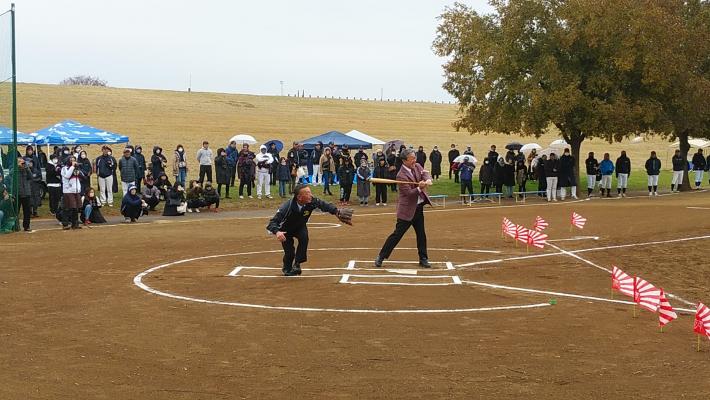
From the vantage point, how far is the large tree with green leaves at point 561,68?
33.3 m

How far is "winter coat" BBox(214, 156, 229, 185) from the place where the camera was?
31.7 metres

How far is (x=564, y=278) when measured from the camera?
1473 cm

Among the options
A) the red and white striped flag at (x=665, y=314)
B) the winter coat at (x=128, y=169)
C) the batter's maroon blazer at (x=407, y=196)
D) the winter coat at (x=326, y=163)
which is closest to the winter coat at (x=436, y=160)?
the winter coat at (x=326, y=163)

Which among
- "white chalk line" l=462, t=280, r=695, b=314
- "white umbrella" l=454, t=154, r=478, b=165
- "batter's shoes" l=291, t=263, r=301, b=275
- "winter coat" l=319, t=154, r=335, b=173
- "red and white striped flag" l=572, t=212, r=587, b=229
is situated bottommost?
"white chalk line" l=462, t=280, r=695, b=314

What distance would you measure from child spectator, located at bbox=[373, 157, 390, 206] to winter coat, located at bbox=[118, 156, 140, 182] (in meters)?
8.21

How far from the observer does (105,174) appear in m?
29.0

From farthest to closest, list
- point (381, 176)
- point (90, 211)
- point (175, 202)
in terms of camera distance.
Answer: point (381, 176) < point (175, 202) < point (90, 211)

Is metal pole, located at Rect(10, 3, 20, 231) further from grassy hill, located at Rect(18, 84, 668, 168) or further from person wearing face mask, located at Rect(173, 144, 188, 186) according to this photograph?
grassy hill, located at Rect(18, 84, 668, 168)

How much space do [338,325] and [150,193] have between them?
1868 cm

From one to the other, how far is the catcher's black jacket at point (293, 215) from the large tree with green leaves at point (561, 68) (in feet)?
66.8

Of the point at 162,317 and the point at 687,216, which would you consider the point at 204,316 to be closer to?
the point at 162,317

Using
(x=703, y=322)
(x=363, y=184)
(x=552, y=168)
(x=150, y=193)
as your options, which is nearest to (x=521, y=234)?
(x=703, y=322)

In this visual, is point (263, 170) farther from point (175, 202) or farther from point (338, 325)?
point (338, 325)

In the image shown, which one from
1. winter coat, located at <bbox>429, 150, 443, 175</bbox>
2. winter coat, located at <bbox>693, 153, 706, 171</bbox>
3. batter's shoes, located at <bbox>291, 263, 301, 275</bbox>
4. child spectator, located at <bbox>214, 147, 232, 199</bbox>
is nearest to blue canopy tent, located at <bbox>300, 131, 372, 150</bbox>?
winter coat, located at <bbox>429, 150, 443, 175</bbox>
